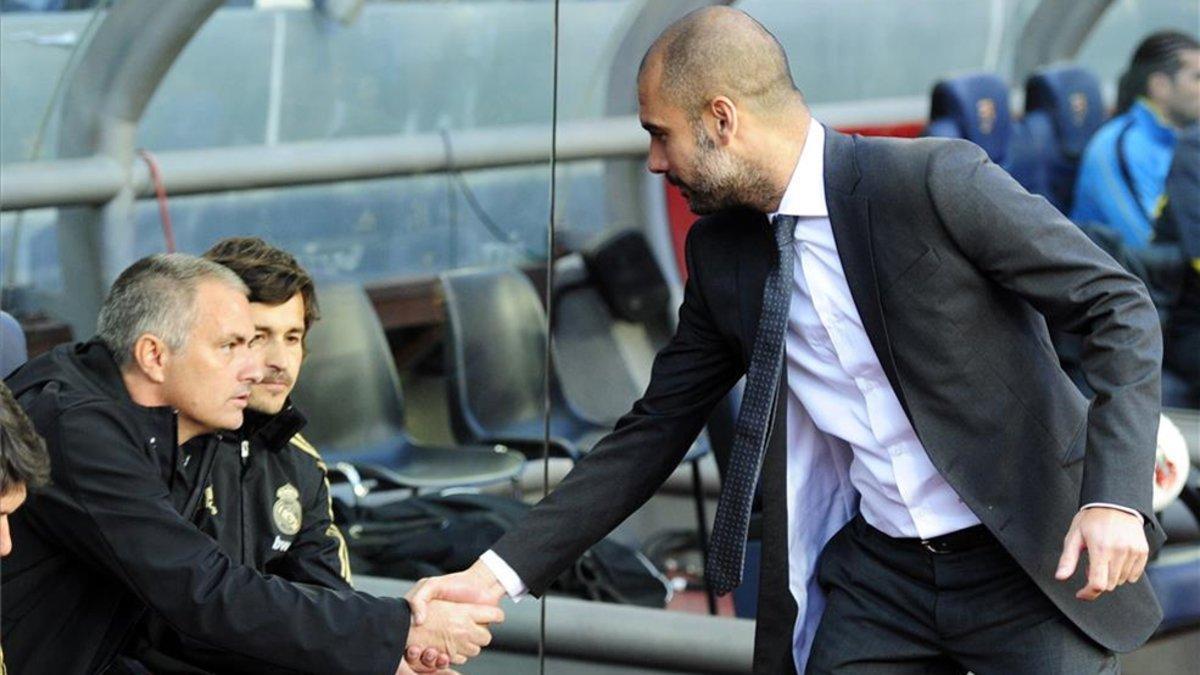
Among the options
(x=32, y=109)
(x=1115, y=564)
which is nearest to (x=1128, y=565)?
(x=1115, y=564)

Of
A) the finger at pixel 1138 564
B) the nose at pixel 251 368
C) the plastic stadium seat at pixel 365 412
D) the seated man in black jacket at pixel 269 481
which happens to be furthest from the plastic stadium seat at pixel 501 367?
the finger at pixel 1138 564

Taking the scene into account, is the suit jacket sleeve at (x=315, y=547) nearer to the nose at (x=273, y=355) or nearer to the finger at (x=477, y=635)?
the nose at (x=273, y=355)

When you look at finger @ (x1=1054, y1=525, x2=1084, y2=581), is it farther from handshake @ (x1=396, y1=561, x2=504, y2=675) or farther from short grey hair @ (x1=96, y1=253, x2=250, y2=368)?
short grey hair @ (x1=96, y1=253, x2=250, y2=368)

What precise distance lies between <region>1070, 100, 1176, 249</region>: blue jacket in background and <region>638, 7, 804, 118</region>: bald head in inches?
169

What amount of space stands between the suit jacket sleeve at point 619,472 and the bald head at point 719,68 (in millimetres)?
335

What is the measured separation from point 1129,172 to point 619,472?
15.3ft

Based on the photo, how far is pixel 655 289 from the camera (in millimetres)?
6781

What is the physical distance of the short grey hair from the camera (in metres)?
2.80

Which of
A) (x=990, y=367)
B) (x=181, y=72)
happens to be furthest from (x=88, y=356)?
(x=181, y=72)

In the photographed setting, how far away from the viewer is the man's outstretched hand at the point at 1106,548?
2396 mm

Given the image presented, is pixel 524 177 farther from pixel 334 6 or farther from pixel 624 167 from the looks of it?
pixel 624 167

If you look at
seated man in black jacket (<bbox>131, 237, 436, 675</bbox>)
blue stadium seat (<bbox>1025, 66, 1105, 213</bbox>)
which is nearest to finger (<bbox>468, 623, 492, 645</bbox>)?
seated man in black jacket (<bbox>131, 237, 436, 675</bbox>)

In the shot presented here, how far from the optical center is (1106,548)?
2398 mm

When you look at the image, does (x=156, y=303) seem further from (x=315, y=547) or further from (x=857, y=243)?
(x=857, y=243)
